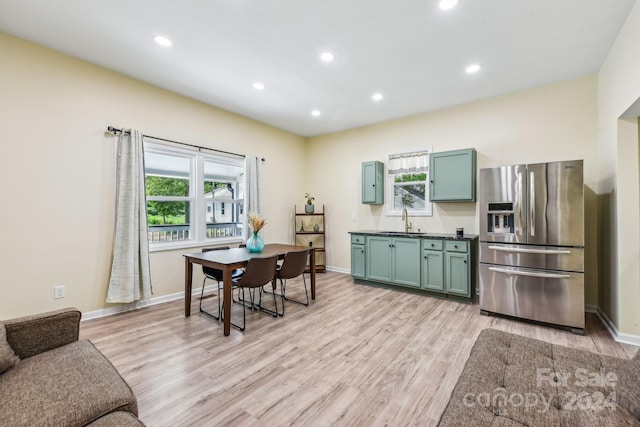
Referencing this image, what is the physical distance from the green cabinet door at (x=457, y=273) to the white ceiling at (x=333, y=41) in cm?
229

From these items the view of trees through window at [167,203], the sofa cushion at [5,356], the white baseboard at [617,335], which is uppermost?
the view of trees through window at [167,203]

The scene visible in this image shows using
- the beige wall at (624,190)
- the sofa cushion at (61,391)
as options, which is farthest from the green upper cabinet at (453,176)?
the sofa cushion at (61,391)

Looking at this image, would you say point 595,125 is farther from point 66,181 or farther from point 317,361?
point 66,181

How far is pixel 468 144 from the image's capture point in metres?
4.31

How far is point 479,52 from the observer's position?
117 inches

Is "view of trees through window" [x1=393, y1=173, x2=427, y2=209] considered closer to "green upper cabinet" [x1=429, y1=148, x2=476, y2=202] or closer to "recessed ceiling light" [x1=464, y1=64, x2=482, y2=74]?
"green upper cabinet" [x1=429, y1=148, x2=476, y2=202]

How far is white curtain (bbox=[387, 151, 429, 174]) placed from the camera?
474 cm

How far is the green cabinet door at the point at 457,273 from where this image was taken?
3807mm

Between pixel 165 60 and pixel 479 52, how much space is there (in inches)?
134

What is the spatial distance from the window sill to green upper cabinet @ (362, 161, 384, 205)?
2385 mm

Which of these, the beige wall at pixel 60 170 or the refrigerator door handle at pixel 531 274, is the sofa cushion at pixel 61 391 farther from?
the refrigerator door handle at pixel 531 274

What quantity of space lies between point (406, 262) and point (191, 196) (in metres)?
3.43

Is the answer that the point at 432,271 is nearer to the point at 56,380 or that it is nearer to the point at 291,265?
the point at 291,265

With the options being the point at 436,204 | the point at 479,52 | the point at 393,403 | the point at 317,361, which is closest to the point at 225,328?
the point at 317,361
